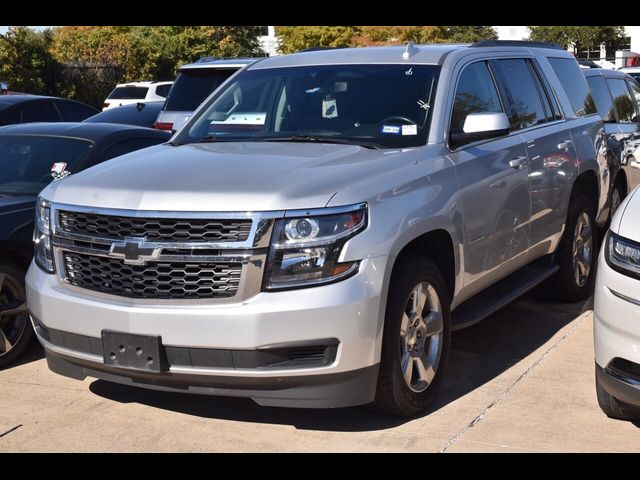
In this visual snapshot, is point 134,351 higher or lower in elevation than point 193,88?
lower

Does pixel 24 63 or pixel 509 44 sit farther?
pixel 24 63

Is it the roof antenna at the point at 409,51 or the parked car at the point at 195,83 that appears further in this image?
the parked car at the point at 195,83

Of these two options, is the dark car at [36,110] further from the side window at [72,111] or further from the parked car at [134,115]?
the parked car at [134,115]

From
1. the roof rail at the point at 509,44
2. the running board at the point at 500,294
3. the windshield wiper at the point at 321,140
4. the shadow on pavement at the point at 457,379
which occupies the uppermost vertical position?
the roof rail at the point at 509,44

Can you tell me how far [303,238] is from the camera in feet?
14.9

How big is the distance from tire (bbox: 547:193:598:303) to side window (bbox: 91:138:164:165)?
319cm

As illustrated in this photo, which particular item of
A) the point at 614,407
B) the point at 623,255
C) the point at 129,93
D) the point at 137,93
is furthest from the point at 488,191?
the point at 129,93

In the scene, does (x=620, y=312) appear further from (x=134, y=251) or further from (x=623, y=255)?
(x=134, y=251)

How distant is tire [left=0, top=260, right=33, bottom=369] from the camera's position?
6070mm

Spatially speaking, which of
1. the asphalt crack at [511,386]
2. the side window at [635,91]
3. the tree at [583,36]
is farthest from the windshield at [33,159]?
the tree at [583,36]

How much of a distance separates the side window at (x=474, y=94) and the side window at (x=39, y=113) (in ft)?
21.1

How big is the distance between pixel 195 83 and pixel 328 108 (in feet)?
23.7

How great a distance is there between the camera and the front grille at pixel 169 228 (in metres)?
4.54

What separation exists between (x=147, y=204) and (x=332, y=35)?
41.5 m
